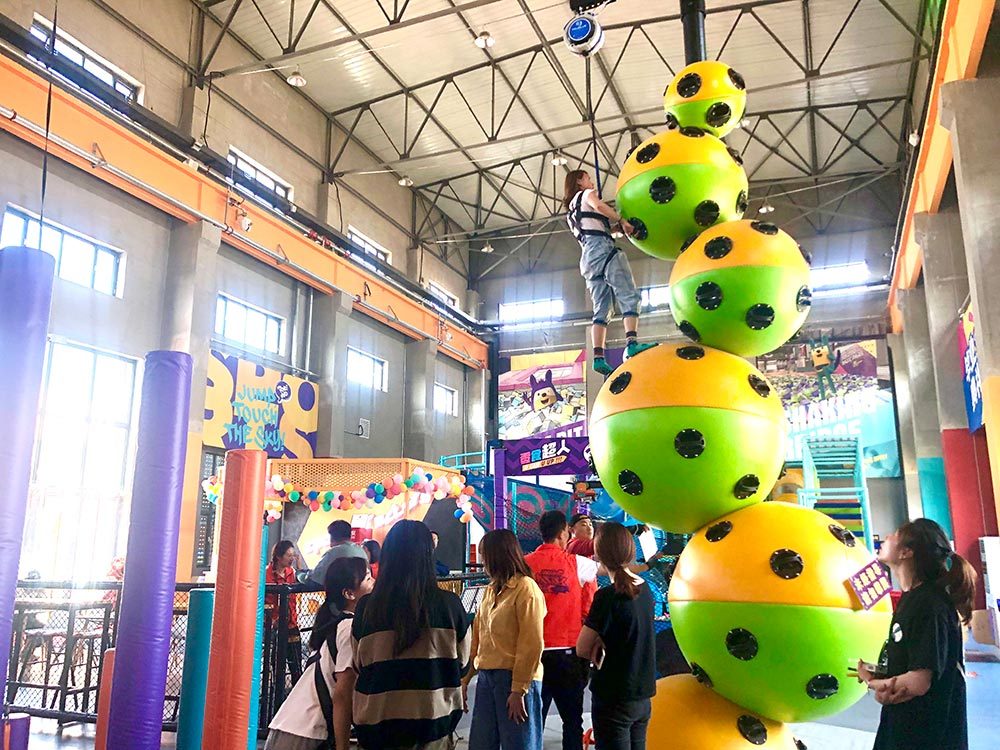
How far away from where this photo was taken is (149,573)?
10.2 ft

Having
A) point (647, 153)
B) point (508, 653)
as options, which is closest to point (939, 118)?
point (647, 153)

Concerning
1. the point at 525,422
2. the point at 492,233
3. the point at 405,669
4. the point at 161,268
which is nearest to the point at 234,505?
the point at 405,669

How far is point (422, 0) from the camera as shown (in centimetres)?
1102

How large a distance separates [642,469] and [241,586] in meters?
2.17

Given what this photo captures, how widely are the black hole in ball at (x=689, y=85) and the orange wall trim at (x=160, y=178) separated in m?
8.48

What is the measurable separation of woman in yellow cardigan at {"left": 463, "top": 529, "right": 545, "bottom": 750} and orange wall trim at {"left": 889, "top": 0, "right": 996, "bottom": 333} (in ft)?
18.7

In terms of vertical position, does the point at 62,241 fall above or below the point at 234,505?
above

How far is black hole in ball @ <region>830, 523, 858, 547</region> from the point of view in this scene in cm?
180

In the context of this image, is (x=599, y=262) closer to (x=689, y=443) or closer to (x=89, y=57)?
(x=689, y=443)

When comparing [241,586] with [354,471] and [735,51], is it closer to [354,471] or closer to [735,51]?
[354,471]

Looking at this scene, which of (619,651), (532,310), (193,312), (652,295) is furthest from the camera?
(532,310)

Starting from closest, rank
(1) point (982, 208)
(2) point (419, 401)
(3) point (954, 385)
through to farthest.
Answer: (1) point (982, 208) < (3) point (954, 385) < (2) point (419, 401)

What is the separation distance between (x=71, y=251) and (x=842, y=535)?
9939 millimetres

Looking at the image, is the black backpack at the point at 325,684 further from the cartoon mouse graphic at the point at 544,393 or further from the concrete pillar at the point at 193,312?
the cartoon mouse graphic at the point at 544,393
